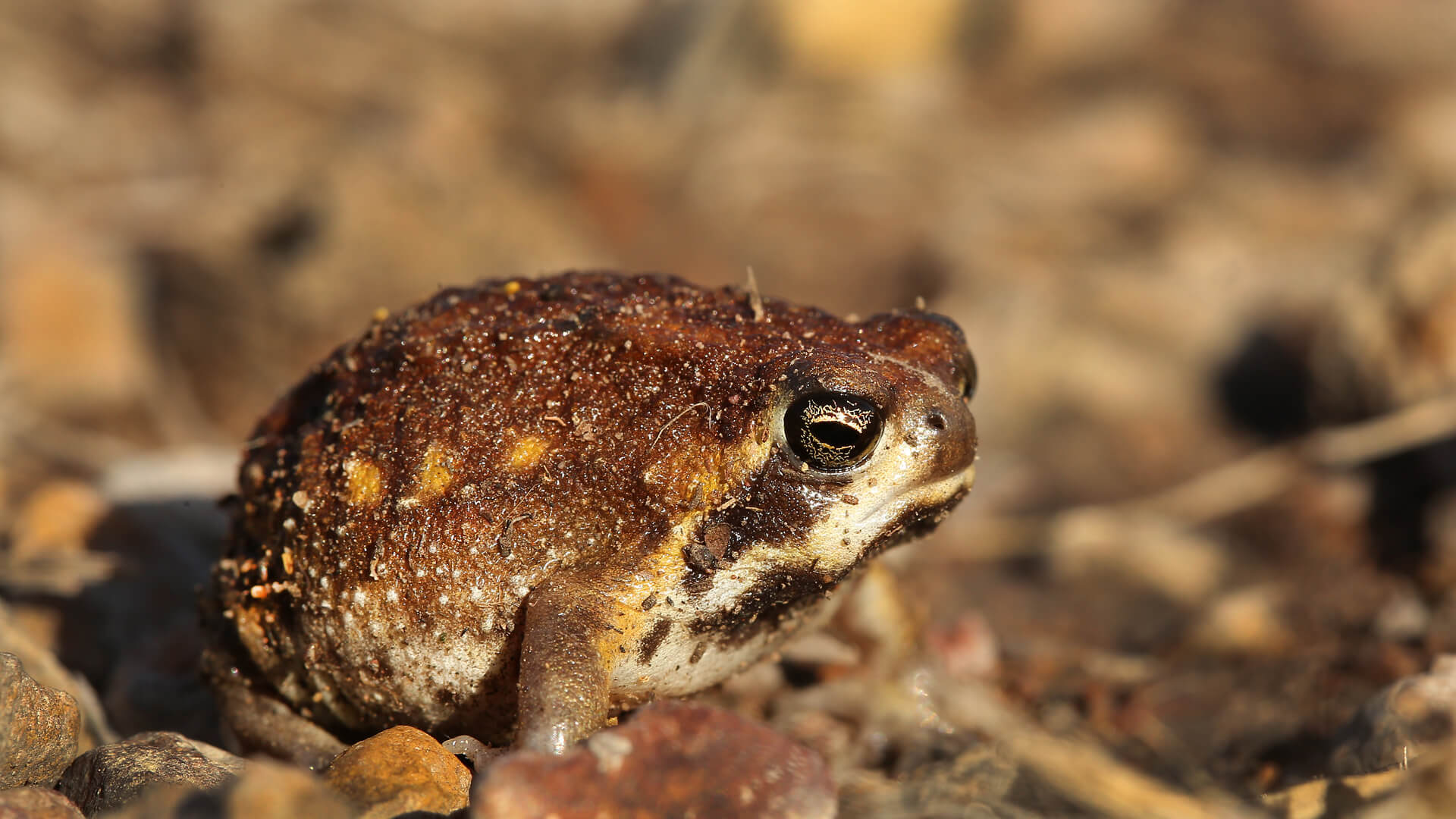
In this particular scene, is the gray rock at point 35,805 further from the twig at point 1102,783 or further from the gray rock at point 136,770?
the twig at point 1102,783

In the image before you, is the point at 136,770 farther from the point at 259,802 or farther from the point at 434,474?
the point at 434,474

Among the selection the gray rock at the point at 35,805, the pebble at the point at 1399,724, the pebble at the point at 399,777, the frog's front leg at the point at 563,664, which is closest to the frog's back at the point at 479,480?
the frog's front leg at the point at 563,664

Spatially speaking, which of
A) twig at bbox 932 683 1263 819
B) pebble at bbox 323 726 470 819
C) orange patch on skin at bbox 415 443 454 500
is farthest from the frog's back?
twig at bbox 932 683 1263 819

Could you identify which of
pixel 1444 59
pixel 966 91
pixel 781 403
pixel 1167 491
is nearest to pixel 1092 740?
pixel 781 403

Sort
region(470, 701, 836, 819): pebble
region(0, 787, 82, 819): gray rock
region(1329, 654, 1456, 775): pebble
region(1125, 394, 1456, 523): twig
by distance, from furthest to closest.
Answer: region(1125, 394, 1456, 523): twig, region(1329, 654, 1456, 775): pebble, region(0, 787, 82, 819): gray rock, region(470, 701, 836, 819): pebble

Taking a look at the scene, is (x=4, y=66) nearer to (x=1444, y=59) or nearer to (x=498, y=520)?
(x=498, y=520)

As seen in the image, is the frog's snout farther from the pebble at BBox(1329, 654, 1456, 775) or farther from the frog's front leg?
the pebble at BBox(1329, 654, 1456, 775)

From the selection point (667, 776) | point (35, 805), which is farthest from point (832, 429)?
→ point (35, 805)
